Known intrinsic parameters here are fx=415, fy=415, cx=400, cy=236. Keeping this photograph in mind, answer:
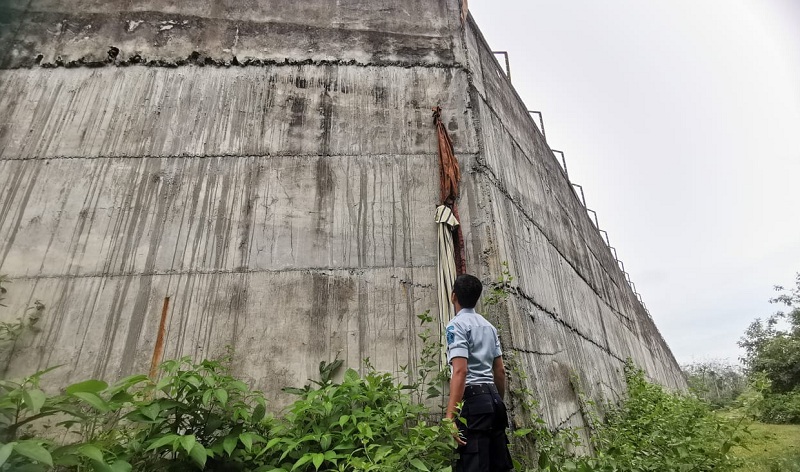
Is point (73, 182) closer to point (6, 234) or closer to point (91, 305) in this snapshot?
point (6, 234)

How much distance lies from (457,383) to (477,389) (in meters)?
0.16

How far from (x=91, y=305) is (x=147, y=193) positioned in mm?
914

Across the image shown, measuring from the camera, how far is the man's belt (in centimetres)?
214

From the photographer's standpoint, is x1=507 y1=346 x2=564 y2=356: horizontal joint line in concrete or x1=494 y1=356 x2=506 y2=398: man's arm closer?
x1=494 y1=356 x2=506 y2=398: man's arm

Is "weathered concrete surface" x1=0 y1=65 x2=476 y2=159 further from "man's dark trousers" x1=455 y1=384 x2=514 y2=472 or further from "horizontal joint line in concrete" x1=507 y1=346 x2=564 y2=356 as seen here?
"man's dark trousers" x1=455 y1=384 x2=514 y2=472

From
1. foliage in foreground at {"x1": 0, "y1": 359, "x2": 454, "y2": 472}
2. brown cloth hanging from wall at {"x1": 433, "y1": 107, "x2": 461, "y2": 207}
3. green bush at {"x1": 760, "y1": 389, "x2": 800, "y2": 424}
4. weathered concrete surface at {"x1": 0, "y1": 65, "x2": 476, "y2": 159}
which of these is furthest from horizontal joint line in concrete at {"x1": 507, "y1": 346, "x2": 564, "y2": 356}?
green bush at {"x1": 760, "y1": 389, "x2": 800, "y2": 424}

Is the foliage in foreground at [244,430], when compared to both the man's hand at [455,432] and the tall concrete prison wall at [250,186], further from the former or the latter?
the tall concrete prison wall at [250,186]

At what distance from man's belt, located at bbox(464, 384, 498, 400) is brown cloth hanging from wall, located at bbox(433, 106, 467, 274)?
994 mm

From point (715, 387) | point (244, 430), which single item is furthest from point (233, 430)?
point (715, 387)

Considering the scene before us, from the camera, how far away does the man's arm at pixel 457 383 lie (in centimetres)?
201

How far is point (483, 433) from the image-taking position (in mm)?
2088

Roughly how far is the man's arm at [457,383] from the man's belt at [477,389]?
7 cm

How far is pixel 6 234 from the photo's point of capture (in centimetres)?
312

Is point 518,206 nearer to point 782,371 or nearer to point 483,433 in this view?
point 483,433
